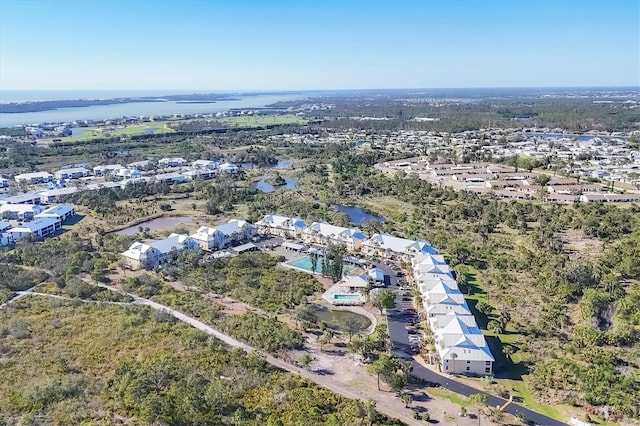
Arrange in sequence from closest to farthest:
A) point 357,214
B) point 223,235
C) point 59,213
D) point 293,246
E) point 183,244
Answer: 1. point 183,244
2. point 293,246
3. point 223,235
4. point 59,213
5. point 357,214

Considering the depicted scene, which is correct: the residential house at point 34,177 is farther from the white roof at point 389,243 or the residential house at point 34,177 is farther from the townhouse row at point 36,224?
the white roof at point 389,243

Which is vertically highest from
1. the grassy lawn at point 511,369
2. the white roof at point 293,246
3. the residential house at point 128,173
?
the residential house at point 128,173

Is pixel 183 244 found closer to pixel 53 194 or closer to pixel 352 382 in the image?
pixel 352 382

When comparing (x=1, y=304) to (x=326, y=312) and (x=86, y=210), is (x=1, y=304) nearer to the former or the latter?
(x=326, y=312)

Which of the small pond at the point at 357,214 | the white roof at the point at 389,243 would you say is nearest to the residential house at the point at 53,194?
the small pond at the point at 357,214

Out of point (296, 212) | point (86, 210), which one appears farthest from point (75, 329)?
point (86, 210)

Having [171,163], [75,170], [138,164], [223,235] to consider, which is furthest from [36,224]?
[171,163]

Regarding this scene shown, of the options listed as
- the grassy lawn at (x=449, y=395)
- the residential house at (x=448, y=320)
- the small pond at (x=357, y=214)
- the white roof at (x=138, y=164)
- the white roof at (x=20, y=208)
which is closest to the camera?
the grassy lawn at (x=449, y=395)
